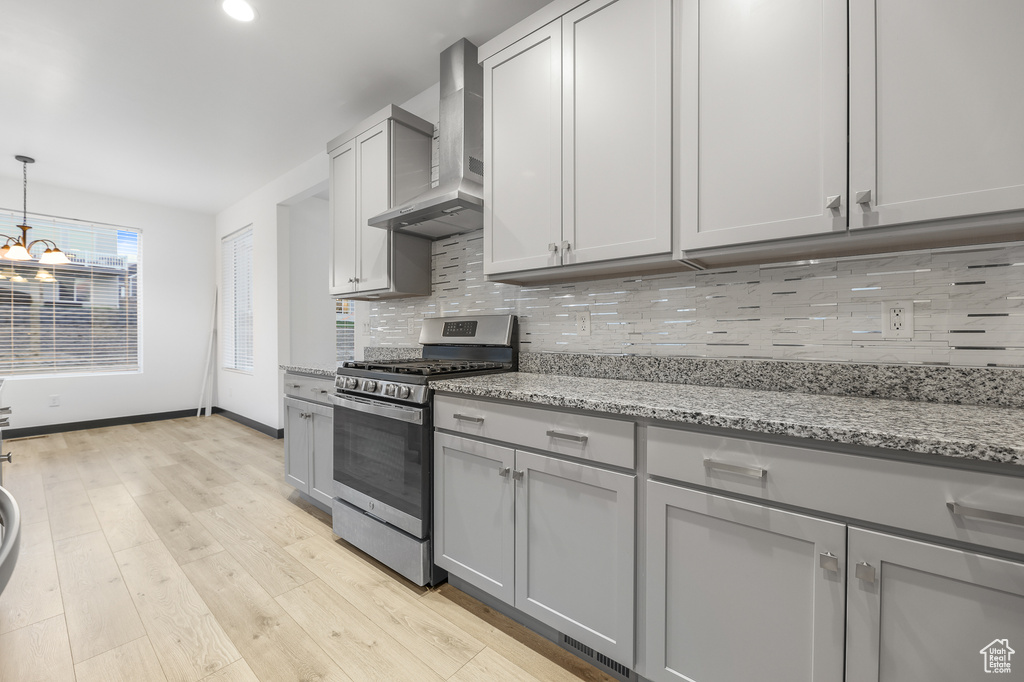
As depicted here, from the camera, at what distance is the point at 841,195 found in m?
1.24

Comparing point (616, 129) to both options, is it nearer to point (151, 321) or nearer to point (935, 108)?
point (935, 108)

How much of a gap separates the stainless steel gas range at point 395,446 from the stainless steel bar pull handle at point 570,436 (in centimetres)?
63

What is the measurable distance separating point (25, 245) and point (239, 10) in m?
3.79

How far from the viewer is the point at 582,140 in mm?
1754

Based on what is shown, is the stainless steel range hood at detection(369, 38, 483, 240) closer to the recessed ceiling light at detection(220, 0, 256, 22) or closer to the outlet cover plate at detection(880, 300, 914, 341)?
the recessed ceiling light at detection(220, 0, 256, 22)

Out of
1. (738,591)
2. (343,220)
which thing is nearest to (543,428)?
(738,591)

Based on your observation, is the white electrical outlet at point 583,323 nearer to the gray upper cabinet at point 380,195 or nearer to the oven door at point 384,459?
the oven door at point 384,459

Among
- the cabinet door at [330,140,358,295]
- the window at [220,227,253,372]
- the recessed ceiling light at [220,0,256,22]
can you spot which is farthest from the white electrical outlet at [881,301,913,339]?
the window at [220,227,253,372]

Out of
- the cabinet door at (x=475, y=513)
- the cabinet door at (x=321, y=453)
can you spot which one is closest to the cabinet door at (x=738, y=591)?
the cabinet door at (x=475, y=513)

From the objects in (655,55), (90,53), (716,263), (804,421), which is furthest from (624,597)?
(90,53)

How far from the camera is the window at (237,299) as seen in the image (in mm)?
5156

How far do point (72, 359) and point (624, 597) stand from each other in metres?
6.37

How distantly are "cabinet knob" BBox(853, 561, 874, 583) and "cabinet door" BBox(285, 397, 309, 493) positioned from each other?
2693 mm

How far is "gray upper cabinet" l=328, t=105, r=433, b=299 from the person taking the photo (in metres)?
2.70
